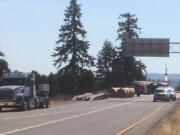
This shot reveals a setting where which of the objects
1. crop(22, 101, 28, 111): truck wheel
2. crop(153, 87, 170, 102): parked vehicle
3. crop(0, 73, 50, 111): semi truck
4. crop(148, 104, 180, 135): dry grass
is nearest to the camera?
crop(148, 104, 180, 135): dry grass

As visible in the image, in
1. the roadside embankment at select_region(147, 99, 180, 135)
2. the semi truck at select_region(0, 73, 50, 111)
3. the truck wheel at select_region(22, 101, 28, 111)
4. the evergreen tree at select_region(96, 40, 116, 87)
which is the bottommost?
the roadside embankment at select_region(147, 99, 180, 135)

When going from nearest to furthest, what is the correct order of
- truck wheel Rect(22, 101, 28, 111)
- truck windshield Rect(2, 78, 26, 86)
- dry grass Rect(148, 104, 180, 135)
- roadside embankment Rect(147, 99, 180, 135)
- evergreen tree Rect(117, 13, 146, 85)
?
1. dry grass Rect(148, 104, 180, 135)
2. roadside embankment Rect(147, 99, 180, 135)
3. truck wheel Rect(22, 101, 28, 111)
4. truck windshield Rect(2, 78, 26, 86)
5. evergreen tree Rect(117, 13, 146, 85)

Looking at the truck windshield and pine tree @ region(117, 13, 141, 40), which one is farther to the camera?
pine tree @ region(117, 13, 141, 40)

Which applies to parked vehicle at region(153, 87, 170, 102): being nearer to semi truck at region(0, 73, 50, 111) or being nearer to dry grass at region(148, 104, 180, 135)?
semi truck at region(0, 73, 50, 111)

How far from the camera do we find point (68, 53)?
307 ft

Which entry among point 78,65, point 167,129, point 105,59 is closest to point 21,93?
point 167,129

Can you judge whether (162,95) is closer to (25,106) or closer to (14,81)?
(14,81)

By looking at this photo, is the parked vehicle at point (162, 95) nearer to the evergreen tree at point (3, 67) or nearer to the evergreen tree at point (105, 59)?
the evergreen tree at point (3, 67)

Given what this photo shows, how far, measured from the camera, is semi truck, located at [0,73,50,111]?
36.9 m

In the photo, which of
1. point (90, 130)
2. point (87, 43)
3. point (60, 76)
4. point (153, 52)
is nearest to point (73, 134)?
point (90, 130)

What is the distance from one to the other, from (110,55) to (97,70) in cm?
486

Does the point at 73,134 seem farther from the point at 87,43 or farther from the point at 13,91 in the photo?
the point at 87,43

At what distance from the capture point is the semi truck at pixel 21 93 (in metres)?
36.9

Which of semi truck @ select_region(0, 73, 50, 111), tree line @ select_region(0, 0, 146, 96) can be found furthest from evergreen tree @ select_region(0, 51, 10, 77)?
semi truck @ select_region(0, 73, 50, 111)
